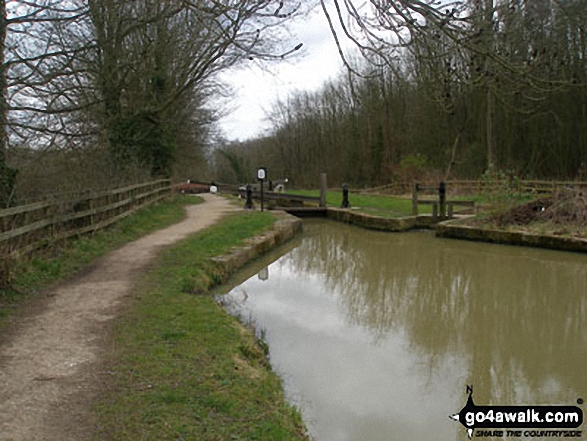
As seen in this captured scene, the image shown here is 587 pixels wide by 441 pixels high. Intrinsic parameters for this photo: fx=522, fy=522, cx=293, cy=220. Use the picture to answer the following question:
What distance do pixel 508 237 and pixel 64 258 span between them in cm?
851

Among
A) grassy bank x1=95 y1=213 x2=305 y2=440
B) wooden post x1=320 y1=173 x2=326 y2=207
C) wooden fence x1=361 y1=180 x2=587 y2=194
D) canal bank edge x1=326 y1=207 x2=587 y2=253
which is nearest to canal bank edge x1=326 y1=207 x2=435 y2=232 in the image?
canal bank edge x1=326 y1=207 x2=587 y2=253

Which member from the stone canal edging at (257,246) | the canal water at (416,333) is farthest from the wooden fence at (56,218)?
the canal water at (416,333)

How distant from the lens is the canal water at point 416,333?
3.81 meters

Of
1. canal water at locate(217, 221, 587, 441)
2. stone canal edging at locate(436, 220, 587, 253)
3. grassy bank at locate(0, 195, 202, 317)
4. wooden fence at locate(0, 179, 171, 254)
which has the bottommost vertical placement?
canal water at locate(217, 221, 587, 441)

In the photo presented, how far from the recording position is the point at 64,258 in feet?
23.1

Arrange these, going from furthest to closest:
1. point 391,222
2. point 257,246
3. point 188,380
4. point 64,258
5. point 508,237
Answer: point 391,222
point 508,237
point 257,246
point 64,258
point 188,380

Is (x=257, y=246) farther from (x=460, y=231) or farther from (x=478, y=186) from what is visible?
(x=478, y=186)

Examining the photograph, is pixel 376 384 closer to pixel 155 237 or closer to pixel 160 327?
pixel 160 327

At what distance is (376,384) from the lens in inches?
163

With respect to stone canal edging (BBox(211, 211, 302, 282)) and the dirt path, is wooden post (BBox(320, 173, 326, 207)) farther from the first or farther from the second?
the dirt path

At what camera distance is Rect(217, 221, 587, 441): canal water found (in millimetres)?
3812

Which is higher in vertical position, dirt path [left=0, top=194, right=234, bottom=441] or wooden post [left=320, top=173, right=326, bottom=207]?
wooden post [left=320, top=173, right=326, bottom=207]

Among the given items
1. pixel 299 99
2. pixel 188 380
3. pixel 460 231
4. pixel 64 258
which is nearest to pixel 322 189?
pixel 460 231

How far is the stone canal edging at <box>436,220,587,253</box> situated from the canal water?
0.97ft
